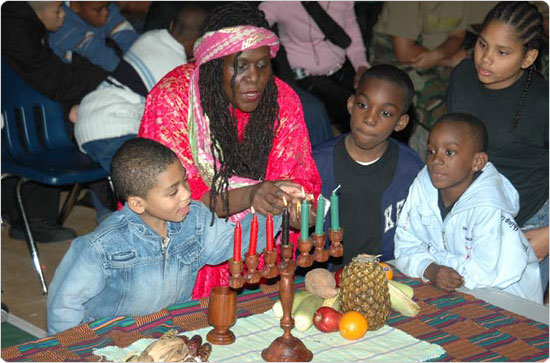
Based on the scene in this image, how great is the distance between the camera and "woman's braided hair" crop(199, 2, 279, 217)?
11.5 ft

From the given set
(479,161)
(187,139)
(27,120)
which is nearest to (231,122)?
(187,139)

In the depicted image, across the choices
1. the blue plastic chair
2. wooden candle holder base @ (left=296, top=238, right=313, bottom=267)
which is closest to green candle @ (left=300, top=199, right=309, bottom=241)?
wooden candle holder base @ (left=296, top=238, right=313, bottom=267)

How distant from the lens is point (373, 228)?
3887 millimetres

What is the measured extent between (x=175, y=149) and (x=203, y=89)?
29 centimetres

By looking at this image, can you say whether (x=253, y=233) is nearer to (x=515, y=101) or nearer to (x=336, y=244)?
(x=336, y=244)

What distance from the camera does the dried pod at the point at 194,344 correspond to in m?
2.39

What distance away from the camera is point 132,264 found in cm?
287

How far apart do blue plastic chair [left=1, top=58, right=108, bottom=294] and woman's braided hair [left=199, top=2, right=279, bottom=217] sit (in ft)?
5.37

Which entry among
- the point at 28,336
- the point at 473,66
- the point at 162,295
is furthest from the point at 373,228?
the point at 28,336

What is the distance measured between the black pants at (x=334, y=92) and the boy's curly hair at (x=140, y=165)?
124 inches

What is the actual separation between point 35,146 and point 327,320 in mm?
3269

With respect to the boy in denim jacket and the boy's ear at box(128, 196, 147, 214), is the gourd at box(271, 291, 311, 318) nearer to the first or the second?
the boy in denim jacket

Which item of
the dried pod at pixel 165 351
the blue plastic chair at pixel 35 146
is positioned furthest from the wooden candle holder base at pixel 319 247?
the blue plastic chair at pixel 35 146

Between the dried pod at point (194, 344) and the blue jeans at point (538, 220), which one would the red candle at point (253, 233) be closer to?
the dried pod at point (194, 344)
